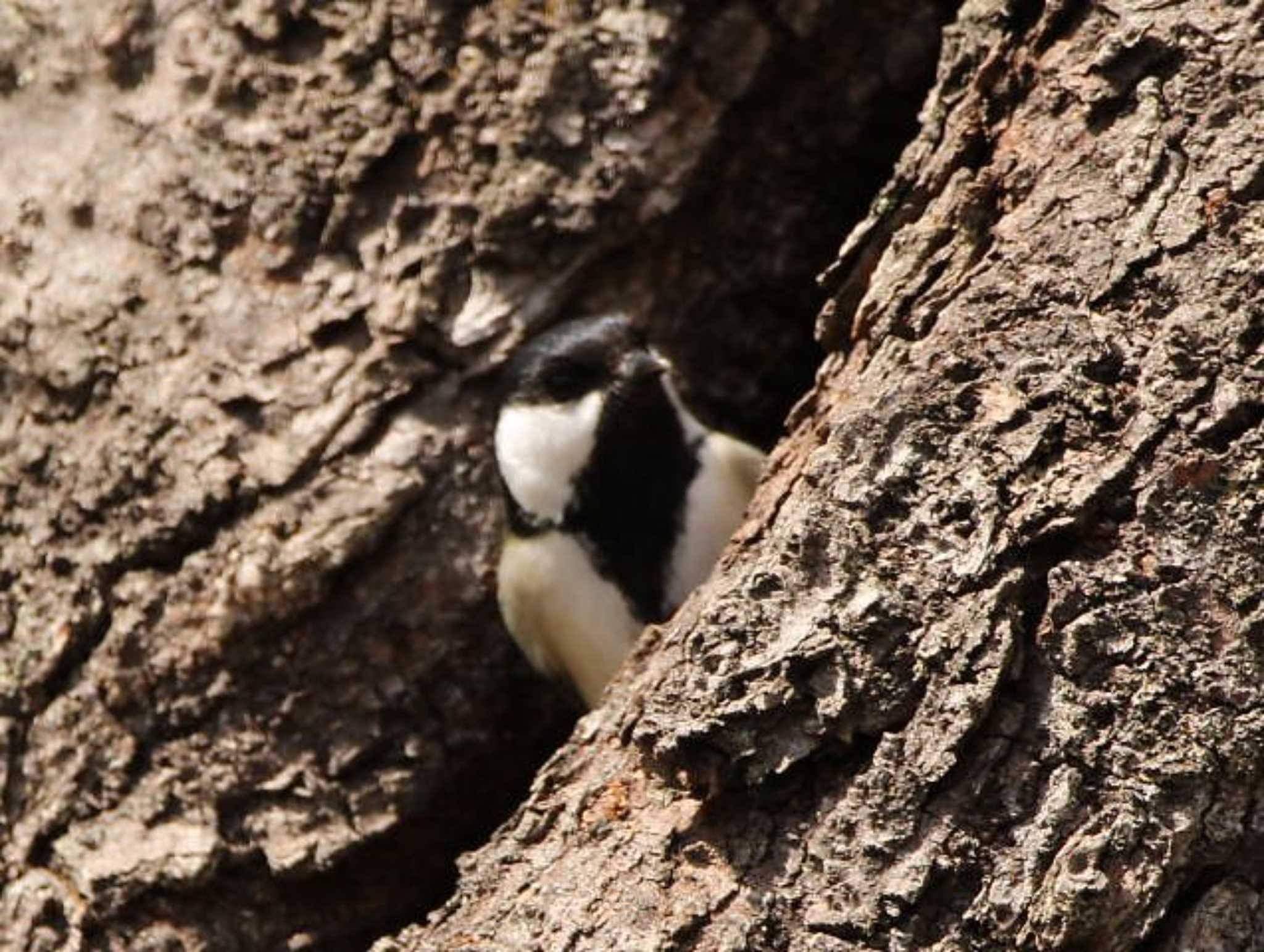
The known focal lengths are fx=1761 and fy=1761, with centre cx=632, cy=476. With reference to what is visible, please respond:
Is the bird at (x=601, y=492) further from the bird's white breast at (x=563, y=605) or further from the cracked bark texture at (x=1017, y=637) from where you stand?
the cracked bark texture at (x=1017, y=637)

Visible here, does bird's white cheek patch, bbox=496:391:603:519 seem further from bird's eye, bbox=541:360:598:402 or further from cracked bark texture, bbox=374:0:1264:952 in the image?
cracked bark texture, bbox=374:0:1264:952

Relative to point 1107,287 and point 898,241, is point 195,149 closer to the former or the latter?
point 898,241

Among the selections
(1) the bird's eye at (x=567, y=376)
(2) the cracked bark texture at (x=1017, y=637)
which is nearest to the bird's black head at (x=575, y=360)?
(1) the bird's eye at (x=567, y=376)

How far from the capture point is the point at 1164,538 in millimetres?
1635

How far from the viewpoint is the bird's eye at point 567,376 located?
2467 mm

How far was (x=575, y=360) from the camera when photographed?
2.46 metres

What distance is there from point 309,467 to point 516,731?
522mm

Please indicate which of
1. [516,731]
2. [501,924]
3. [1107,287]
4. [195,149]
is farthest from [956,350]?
[195,149]

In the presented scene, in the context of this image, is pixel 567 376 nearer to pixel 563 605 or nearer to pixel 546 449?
pixel 546 449

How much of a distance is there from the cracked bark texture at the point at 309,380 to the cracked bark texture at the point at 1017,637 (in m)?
0.68

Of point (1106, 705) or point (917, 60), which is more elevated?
point (917, 60)

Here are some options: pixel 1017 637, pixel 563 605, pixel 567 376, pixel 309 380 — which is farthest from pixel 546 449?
pixel 1017 637

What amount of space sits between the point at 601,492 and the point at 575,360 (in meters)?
0.21

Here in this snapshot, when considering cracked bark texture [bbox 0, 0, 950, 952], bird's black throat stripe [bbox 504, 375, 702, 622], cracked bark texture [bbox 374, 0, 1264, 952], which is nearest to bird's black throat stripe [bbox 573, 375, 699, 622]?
bird's black throat stripe [bbox 504, 375, 702, 622]
